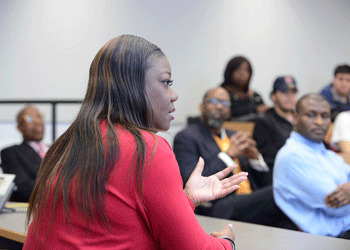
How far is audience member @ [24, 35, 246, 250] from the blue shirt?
4.13 feet

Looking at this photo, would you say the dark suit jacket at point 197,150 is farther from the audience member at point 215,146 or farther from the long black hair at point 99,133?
the long black hair at point 99,133

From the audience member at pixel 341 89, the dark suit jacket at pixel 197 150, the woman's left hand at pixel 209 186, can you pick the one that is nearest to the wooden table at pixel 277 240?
the woman's left hand at pixel 209 186

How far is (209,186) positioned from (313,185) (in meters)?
1.13

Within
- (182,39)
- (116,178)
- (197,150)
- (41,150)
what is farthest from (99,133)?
(182,39)

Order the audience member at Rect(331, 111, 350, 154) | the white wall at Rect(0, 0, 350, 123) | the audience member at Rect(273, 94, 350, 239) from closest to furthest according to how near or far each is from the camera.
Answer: the audience member at Rect(273, 94, 350, 239) < the audience member at Rect(331, 111, 350, 154) < the white wall at Rect(0, 0, 350, 123)

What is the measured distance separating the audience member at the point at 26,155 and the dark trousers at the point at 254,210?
1541mm

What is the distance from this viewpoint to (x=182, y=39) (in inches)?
209

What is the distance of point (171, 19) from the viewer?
527 centimetres

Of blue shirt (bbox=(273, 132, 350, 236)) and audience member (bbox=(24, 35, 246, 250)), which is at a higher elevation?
audience member (bbox=(24, 35, 246, 250))

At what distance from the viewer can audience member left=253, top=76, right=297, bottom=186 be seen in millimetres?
3529

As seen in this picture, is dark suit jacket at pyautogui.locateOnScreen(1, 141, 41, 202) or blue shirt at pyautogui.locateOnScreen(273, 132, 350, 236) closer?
blue shirt at pyautogui.locateOnScreen(273, 132, 350, 236)

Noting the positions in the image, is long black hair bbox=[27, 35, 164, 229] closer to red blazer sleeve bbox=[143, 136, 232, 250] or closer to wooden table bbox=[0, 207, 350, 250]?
red blazer sleeve bbox=[143, 136, 232, 250]

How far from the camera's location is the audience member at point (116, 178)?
3.21 feet

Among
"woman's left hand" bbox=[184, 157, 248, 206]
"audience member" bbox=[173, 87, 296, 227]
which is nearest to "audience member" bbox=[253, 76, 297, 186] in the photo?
"audience member" bbox=[173, 87, 296, 227]
